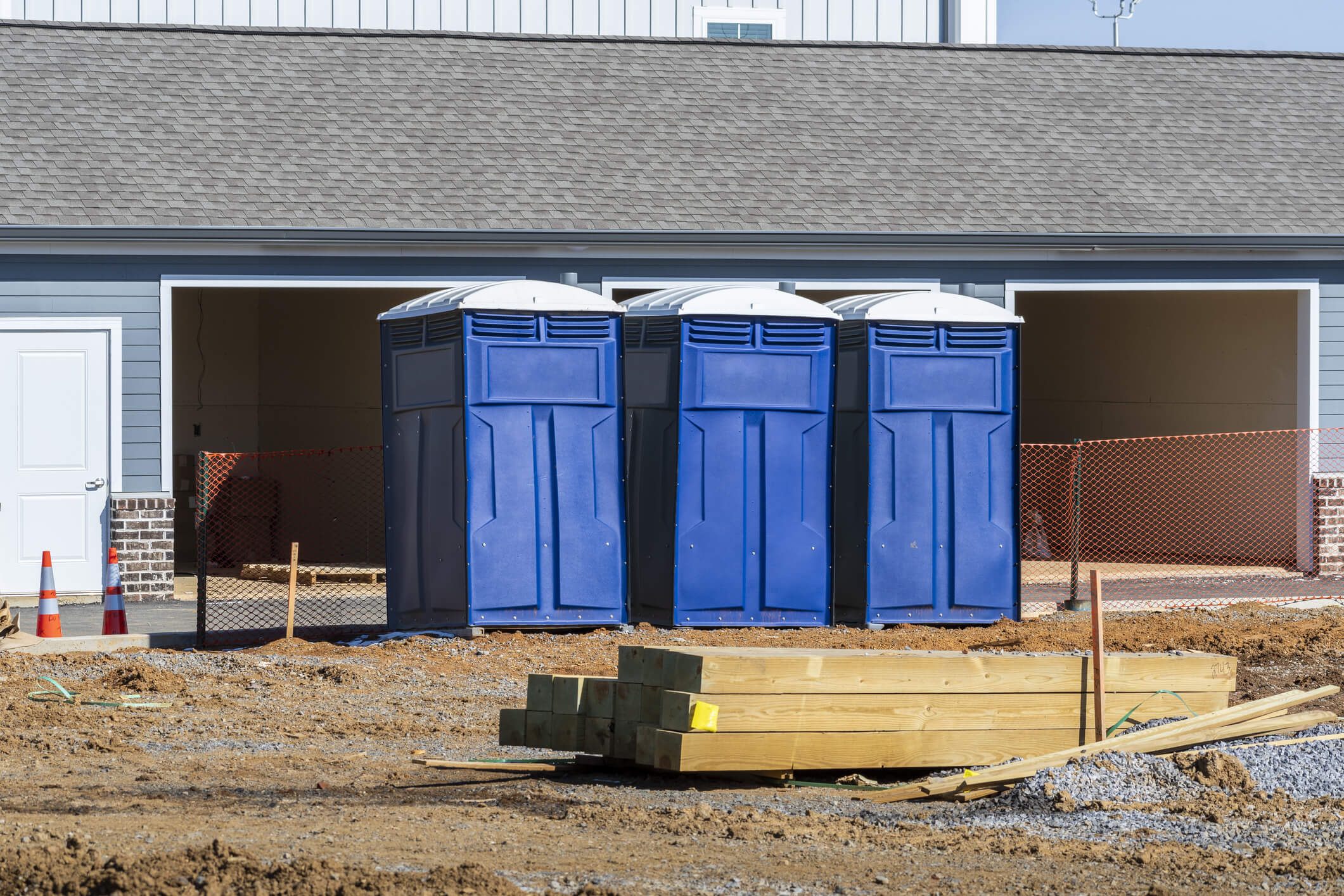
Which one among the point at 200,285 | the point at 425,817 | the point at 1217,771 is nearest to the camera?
the point at 425,817

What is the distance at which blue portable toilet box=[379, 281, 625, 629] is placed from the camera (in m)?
11.0

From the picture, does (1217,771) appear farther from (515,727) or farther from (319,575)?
(319,575)

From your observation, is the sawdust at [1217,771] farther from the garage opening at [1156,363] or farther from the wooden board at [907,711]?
the garage opening at [1156,363]

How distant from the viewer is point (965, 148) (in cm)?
1669

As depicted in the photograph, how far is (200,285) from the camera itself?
14.0 m

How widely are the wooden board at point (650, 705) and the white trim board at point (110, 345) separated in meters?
8.17

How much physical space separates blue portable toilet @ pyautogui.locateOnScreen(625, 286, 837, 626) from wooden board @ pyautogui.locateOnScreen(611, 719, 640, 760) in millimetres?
4261

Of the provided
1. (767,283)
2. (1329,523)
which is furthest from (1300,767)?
(1329,523)

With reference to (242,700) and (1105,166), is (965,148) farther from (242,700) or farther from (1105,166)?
(242,700)

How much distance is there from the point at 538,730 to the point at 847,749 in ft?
4.66

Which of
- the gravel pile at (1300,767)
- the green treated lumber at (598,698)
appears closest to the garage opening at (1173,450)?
the gravel pile at (1300,767)

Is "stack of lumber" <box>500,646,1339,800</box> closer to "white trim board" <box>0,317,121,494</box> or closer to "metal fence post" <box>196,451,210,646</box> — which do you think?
"metal fence post" <box>196,451,210,646</box>

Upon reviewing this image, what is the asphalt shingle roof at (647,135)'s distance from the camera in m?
14.6

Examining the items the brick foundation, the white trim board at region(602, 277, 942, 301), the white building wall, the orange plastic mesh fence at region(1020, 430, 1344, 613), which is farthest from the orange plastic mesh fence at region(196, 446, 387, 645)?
the orange plastic mesh fence at region(1020, 430, 1344, 613)
